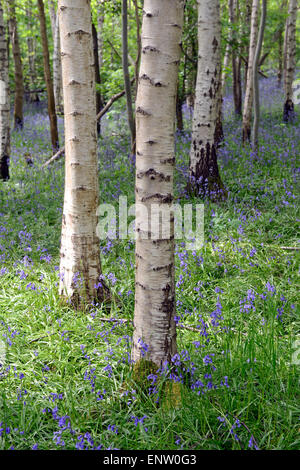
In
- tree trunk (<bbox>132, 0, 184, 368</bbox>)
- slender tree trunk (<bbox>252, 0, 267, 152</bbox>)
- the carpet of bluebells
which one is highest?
slender tree trunk (<bbox>252, 0, 267, 152</bbox>)

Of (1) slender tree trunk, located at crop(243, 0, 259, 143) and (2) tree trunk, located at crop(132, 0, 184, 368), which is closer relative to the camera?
(2) tree trunk, located at crop(132, 0, 184, 368)

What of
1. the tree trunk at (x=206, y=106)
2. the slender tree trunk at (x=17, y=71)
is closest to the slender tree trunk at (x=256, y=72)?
the tree trunk at (x=206, y=106)

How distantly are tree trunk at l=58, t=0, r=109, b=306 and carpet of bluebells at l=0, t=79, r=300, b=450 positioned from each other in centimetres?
26

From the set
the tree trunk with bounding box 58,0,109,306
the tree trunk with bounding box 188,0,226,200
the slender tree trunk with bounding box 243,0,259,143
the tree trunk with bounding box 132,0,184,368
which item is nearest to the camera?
the tree trunk with bounding box 132,0,184,368

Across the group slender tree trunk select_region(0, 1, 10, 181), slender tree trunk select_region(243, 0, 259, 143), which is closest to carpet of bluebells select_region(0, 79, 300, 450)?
slender tree trunk select_region(0, 1, 10, 181)

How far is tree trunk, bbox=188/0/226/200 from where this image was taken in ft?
20.6

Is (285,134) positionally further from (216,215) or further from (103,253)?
(103,253)

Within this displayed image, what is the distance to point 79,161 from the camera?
381cm

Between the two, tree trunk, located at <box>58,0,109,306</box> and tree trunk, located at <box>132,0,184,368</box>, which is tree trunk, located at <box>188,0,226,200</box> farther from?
tree trunk, located at <box>132,0,184,368</box>

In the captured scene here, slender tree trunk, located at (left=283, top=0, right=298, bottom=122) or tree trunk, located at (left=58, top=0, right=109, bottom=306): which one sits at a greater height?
slender tree trunk, located at (left=283, top=0, right=298, bottom=122)

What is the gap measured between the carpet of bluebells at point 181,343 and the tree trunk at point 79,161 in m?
0.26

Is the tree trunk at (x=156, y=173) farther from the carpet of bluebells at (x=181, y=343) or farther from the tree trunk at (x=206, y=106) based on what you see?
the tree trunk at (x=206, y=106)
